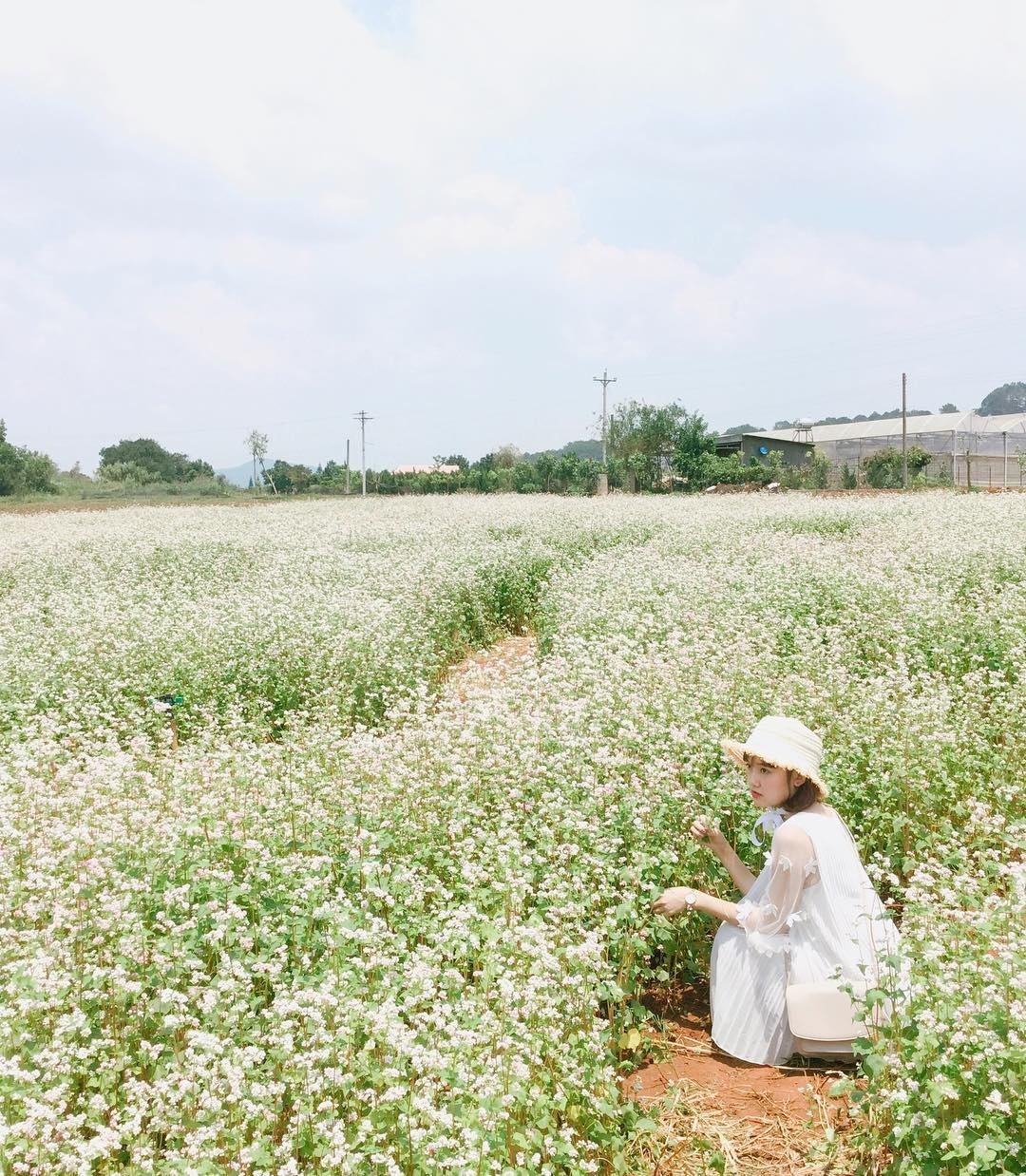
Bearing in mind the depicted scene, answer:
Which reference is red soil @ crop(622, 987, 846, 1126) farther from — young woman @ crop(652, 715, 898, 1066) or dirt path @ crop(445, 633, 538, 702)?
dirt path @ crop(445, 633, 538, 702)

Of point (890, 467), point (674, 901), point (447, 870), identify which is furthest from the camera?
point (890, 467)

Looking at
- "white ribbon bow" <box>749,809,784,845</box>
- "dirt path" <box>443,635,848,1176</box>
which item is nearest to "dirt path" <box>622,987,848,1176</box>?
"dirt path" <box>443,635,848,1176</box>

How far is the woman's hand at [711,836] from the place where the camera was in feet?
15.6

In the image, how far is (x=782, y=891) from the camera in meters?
4.24

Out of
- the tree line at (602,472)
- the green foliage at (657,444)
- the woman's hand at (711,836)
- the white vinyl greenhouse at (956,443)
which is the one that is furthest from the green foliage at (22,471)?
the woman's hand at (711,836)

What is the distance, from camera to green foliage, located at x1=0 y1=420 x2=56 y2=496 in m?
63.9

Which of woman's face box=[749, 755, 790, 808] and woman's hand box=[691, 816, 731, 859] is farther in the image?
woman's hand box=[691, 816, 731, 859]

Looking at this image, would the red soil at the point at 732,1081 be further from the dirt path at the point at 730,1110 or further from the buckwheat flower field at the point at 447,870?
the buckwheat flower field at the point at 447,870

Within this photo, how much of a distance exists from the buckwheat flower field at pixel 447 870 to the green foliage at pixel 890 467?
41376 mm

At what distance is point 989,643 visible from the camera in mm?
8523

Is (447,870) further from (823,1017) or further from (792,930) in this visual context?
(823,1017)

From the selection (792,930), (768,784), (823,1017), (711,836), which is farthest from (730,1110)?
(768,784)

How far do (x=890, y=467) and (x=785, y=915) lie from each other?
169ft

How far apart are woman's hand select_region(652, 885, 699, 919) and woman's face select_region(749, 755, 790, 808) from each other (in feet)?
1.94
